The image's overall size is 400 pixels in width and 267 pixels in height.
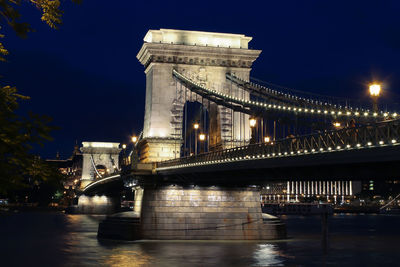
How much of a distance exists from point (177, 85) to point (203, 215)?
67.1ft

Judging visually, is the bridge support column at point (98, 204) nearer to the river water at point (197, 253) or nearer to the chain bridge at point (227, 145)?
the chain bridge at point (227, 145)

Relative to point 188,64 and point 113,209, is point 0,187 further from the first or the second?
point 113,209

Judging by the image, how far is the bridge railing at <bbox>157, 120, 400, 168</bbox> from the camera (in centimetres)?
2255

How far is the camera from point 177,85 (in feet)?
216

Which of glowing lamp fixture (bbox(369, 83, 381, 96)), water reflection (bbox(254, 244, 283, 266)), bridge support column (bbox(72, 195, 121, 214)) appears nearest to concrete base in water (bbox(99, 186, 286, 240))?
water reflection (bbox(254, 244, 283, 266))

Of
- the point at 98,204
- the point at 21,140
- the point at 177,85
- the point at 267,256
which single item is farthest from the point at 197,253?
the point at 98,204

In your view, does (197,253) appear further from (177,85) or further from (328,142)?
(177,85)

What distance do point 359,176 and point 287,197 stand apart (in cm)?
16857

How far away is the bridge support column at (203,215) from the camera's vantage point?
4875cm

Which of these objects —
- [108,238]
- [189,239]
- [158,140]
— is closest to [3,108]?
[189,239]

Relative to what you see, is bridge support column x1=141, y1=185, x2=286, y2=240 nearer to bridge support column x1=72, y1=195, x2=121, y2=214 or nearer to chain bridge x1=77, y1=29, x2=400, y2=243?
chain bridge x1=77, y1=29, x2=400, y2=243

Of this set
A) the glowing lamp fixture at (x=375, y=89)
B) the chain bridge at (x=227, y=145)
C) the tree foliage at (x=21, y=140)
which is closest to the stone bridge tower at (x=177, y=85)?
the chain bridge at (x=227, y=145)

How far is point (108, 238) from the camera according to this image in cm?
5159

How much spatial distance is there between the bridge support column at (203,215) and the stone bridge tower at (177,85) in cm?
1383
